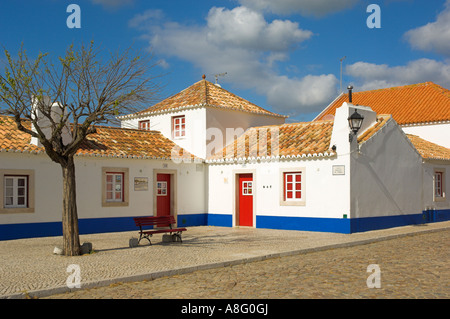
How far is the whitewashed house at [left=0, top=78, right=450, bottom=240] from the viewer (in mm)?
16172

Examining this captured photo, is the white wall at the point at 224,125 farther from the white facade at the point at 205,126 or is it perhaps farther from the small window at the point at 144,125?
the small window at the point at 144,125

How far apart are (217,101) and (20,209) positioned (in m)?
9.24

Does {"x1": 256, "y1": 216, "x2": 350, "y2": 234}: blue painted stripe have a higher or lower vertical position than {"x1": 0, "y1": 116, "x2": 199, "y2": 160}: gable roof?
lower

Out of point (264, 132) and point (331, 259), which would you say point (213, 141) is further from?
point (331, 259)

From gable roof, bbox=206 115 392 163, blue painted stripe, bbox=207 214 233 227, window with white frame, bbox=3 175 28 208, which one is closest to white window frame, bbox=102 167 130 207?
window with white frame, bbox=3 175 28 208

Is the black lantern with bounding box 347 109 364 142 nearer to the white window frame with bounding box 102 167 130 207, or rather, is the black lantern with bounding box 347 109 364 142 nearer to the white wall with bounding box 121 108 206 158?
the white wall with bounding box 121 108 206 158

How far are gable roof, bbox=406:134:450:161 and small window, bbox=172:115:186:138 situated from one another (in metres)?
9.84

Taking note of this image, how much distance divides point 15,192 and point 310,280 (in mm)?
10716

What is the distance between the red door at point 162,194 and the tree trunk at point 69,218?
7.64 metres

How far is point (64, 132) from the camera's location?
17.2m

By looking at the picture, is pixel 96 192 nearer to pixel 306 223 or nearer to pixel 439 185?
pixel 306 223

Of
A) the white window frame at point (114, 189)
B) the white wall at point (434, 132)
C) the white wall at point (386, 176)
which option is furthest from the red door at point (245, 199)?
the white wall at point (434, 132)

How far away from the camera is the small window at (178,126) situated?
Result: 21.5 m

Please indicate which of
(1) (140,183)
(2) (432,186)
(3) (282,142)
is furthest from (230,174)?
(2) (432,186)
